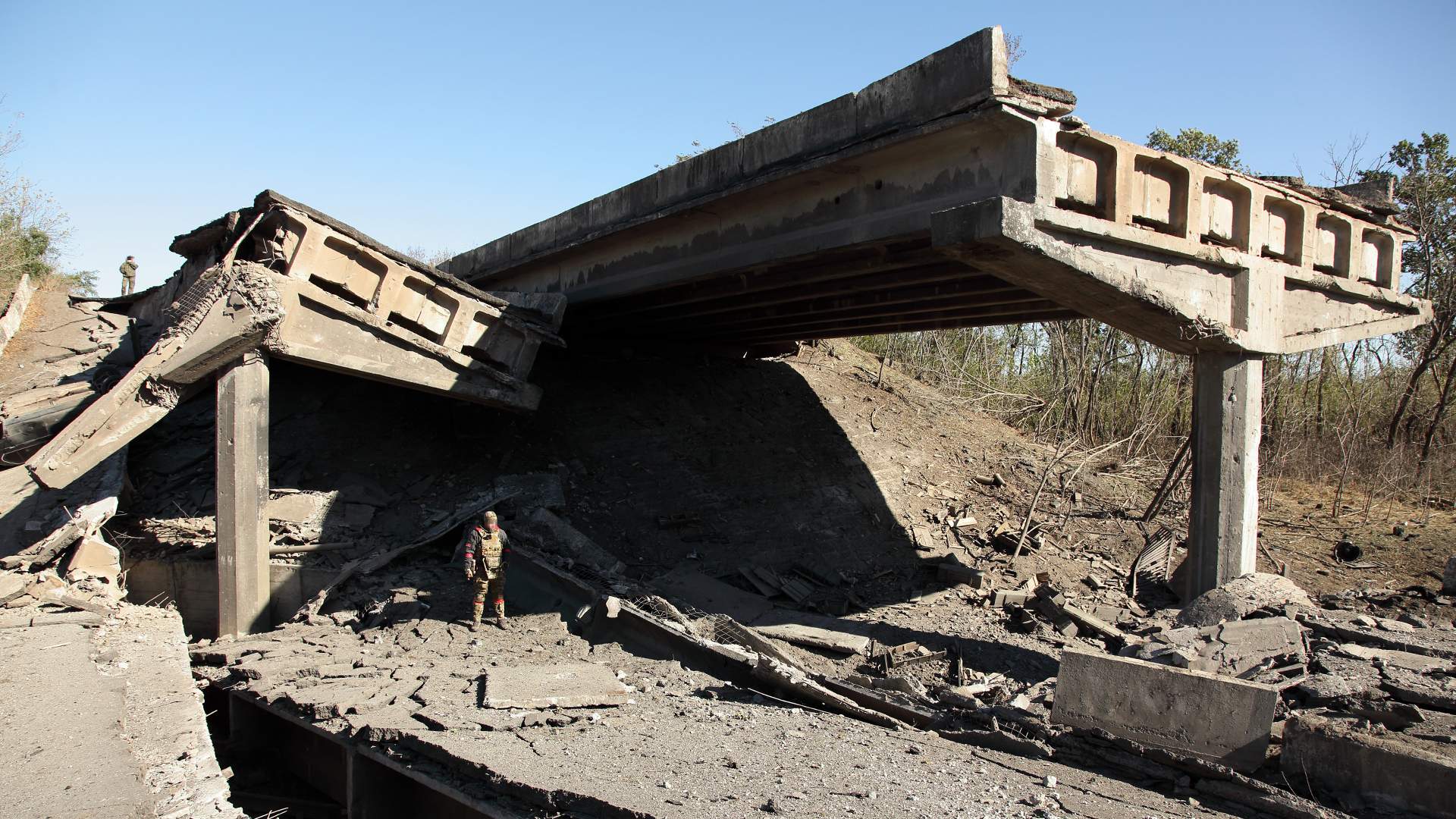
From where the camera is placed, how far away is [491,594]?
9.41 meters

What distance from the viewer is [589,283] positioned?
12750 mm

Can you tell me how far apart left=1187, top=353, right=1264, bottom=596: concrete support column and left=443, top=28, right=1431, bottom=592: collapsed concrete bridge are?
0.01 m

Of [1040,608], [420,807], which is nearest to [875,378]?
[1040,608]

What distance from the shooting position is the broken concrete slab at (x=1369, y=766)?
15.1 feet

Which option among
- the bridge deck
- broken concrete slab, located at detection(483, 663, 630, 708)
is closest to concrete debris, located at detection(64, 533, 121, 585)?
broken concrete slab, located at detection(483, 663, 630, 708)

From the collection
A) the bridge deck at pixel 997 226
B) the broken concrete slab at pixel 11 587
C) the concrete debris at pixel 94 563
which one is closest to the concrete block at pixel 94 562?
the concrete debris at pixel 94 563

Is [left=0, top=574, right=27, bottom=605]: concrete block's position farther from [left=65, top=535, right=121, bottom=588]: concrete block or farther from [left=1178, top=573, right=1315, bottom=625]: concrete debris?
[left=1178, top=573, right=1315, bottom=625]: concrete debris

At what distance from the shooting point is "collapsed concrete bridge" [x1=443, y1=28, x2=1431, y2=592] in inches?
271

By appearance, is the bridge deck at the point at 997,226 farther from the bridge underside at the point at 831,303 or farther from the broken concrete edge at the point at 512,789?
the broken concrete edge at the point at 512,789

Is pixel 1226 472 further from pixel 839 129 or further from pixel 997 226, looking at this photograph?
pixel 839 129

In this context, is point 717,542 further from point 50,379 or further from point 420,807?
point 50,379

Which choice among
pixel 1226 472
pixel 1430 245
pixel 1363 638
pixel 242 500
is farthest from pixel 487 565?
pixel 1430 245

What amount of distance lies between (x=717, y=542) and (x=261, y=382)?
5992 mm

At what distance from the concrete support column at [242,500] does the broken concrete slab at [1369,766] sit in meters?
9.64
